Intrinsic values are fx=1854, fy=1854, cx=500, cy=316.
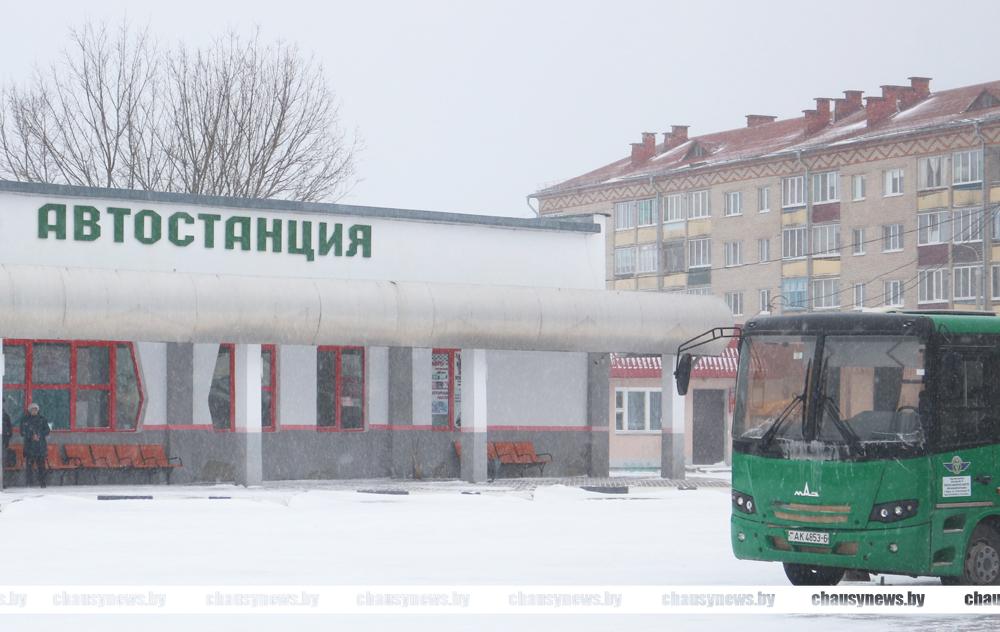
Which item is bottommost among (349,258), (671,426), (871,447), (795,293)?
(671,426)

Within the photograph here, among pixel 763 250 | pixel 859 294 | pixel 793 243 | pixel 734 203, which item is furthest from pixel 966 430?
pixel 734 203

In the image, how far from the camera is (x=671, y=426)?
1471 inches

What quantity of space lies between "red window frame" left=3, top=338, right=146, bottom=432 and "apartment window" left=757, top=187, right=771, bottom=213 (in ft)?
190

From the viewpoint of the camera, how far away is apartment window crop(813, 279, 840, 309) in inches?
3295

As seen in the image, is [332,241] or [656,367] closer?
[332,241]

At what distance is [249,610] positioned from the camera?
46.3 feet

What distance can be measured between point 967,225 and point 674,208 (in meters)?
20.0

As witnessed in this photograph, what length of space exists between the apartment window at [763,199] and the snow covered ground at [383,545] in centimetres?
5641

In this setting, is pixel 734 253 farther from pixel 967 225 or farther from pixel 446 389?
pixel 446 389

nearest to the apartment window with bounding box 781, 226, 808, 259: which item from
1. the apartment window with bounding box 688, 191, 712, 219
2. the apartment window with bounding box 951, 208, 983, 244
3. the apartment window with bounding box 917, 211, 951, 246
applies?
the apartment window with bounding box 688, 191, 712, 219

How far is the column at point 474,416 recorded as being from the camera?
115ft

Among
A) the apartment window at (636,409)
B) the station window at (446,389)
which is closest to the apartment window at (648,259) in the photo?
the apartment window at (636,409)

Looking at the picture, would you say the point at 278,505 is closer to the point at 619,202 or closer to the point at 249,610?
the point at 249,610

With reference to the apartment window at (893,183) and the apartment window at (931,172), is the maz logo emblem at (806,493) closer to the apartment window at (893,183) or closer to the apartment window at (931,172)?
the apartment window at (931,172)
